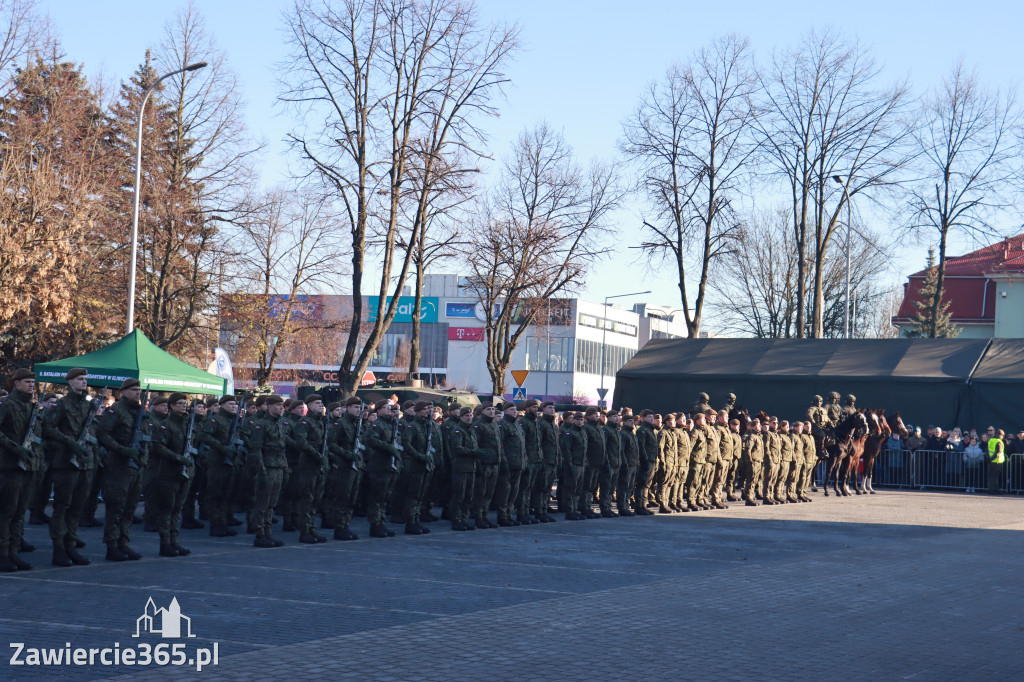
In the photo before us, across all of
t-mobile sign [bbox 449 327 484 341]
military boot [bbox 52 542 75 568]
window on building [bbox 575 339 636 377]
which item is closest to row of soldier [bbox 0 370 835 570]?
military boot [bbox 52 542 75 568]

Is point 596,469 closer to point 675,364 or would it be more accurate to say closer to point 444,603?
point 444,603

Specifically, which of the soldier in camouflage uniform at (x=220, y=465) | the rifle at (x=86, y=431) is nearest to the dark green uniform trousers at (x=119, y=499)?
the rifle at (x=86, y=431)

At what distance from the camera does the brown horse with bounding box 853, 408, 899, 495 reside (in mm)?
27188

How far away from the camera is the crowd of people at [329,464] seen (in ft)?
38.1

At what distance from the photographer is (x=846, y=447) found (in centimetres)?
2656

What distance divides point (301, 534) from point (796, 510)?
11333 mm

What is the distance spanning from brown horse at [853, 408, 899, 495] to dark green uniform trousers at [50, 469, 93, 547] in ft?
66.0

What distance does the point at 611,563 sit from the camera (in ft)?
42.2

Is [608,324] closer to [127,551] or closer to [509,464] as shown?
[509,464]

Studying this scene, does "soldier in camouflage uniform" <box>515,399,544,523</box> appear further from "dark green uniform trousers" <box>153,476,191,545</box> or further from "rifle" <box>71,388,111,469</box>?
"rifle" <box>71,388,111,469</box>

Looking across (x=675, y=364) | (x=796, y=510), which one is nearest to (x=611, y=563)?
(x=796, y=510)

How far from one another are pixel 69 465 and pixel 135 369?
7.93 m

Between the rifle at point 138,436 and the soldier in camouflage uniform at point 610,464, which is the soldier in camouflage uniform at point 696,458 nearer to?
the soldier in camouflage uniform at point 610,464

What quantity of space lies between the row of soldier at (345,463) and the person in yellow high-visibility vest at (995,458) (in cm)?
763
